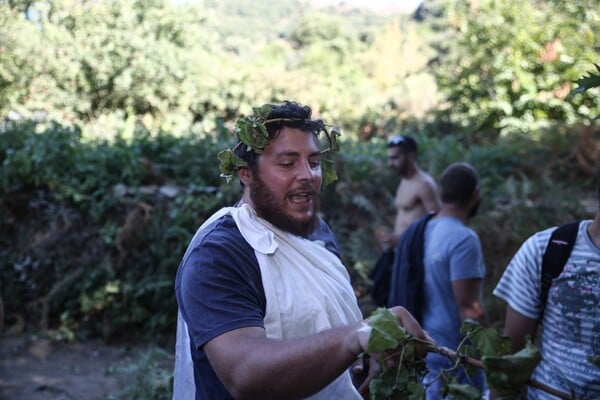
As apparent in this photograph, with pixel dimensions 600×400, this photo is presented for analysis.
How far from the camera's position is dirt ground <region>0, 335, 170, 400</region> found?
6.21m

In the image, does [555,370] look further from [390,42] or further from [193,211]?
[390,42]

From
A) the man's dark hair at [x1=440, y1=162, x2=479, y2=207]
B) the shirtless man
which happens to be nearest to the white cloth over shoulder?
the man's dark hair at [x1=440, y1=162, x2=479, y2=207]

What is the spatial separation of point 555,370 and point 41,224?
23.8 feet

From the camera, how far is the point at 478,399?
1560 millimetres

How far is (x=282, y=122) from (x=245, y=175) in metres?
0.24

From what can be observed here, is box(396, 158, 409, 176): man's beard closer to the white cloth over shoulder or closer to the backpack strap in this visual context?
the backpack strap

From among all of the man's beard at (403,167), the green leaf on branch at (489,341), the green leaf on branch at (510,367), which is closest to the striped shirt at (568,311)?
the green leaf on branch at (489,341)

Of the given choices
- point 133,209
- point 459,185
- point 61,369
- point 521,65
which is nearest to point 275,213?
point 459,185

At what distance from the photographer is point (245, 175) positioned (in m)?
2.35

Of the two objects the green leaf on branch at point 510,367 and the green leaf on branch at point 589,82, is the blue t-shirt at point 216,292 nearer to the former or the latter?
the green leaf on branch at point 510,367

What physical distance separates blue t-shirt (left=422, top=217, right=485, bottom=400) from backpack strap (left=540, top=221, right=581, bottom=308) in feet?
3.39

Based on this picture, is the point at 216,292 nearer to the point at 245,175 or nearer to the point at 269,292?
the point at 269,292

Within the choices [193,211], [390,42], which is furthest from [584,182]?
[390,42]

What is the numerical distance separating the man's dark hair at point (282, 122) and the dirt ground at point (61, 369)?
415 centimetres
